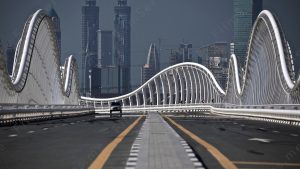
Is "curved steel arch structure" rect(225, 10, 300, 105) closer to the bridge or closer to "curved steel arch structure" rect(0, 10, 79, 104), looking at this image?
the bridge

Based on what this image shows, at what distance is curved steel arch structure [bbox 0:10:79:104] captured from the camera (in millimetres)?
80562

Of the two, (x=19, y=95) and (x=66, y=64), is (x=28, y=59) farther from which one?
(x=66, y=64)

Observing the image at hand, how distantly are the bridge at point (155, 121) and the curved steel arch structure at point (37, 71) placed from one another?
6.1 inches

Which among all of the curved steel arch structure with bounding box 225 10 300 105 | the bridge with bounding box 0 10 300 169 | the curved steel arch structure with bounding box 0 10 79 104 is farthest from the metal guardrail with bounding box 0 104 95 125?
the curved steel arch structure with bounding box 225 10 300 105

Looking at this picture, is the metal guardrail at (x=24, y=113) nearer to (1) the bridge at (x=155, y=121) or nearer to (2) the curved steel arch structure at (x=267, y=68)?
(1) the bridge at (x=155, y=121)

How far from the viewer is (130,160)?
14266 mm

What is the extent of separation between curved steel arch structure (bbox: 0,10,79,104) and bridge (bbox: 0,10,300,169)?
0.16 metres

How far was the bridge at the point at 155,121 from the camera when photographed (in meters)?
15.1

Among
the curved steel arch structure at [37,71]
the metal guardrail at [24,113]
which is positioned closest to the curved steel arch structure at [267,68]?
the metal guardrail at [24,113]

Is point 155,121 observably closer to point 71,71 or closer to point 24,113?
point 24,113

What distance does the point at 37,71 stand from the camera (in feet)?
339

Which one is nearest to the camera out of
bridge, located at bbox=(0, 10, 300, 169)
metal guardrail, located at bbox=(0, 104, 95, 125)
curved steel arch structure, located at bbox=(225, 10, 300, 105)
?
bridge, located at bbox=(0, 10, 300, 169)

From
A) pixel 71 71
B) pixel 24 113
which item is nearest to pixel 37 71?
pixel 71 71

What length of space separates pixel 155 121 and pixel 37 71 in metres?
62.7
